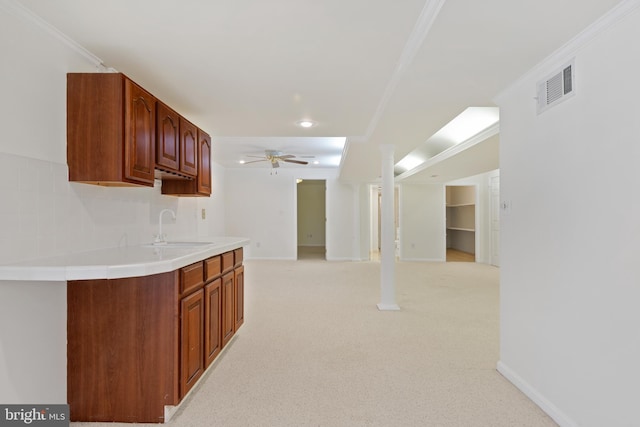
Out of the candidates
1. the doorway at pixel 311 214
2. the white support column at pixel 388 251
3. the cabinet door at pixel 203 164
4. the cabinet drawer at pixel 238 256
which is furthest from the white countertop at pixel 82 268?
the doorway at pixel 311 214

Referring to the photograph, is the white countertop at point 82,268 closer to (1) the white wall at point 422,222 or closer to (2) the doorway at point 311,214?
(1) the white wall at point 422,222

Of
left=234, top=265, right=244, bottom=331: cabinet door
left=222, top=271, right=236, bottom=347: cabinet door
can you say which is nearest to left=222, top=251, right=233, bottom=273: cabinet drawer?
left=222, top=271, right=236, bottom=347: cabinet door

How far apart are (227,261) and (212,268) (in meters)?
0.34

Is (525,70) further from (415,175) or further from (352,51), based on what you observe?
(415,175)

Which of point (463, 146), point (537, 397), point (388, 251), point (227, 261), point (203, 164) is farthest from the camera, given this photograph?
point (463, 146)

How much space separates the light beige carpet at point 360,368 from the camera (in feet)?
6.50

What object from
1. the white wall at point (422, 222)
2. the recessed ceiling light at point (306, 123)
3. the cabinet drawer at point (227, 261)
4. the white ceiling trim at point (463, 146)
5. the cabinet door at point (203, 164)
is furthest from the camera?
the white wall at point (422, 222)

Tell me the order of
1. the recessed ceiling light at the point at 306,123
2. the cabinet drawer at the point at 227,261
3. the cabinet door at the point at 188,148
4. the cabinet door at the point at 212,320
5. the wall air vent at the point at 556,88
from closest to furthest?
the wall air vent at the point at 556,88
the cabinet door at the point at 212,320
the cabinet drawer at the point at 227,261
the cabinet door at the point at 188,148
the recessed ceiling light at the point at 306,123

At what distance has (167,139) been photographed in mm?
2568

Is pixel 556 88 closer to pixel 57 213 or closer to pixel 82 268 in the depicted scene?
pixel 82 268

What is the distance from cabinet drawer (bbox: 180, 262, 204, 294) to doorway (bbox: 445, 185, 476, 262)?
781 cm

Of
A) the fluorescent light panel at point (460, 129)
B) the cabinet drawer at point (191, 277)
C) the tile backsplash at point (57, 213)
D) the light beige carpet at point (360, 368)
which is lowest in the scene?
the light beige carpet at point (360, 368)

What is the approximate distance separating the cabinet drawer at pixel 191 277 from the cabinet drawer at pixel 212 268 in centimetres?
6

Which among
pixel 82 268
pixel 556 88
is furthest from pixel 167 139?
pixel 556 88
